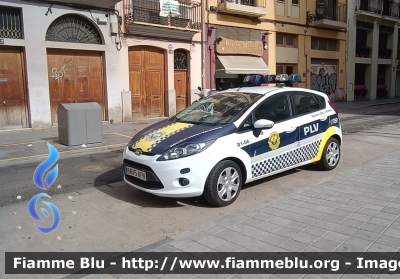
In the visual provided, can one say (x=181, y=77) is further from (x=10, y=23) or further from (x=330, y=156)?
(x=330, y=156)

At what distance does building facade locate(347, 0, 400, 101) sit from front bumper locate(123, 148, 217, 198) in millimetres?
25906

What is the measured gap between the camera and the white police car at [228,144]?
481 centimetres

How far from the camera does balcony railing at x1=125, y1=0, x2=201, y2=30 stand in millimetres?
15312

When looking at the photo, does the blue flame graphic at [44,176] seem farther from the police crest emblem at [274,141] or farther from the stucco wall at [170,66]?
the stucco wall at [170,66]

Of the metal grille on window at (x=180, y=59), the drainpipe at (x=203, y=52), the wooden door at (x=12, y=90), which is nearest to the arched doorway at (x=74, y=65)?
the wooden door at (x=12, y=90)

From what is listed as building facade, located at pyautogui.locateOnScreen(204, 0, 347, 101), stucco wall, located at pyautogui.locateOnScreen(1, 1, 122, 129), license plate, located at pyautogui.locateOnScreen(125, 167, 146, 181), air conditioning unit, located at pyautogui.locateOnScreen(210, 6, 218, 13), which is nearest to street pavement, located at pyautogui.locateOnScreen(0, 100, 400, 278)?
license plate, located at pyautogui.locateOnScreen(125, 167, 146, 181)

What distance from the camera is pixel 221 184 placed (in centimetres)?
502

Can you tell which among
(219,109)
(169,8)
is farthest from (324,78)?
(219,109)

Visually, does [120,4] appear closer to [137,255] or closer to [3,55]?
[3,55]

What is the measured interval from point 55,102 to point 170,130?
9.94 meters

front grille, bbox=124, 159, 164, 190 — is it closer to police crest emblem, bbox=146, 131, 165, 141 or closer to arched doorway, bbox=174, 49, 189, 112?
police crest emblem, bbox=146, 131, 165, 141

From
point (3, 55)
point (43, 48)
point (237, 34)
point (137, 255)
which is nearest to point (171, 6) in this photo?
point (237, 34)

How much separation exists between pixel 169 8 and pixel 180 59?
258 cm

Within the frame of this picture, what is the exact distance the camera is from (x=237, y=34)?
1978cm
